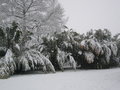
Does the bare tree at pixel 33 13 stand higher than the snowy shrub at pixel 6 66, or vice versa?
the bare tree at pixel 33 13

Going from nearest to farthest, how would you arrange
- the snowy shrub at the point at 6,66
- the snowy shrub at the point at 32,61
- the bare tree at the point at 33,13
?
the snowy shrub at the point at 6,66, the snowy shrub at the point at 32,61, the bare tree at the point at 33,13

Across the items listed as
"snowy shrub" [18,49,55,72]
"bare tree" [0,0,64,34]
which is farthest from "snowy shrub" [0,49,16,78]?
"bare tree" [0,0,64,34]

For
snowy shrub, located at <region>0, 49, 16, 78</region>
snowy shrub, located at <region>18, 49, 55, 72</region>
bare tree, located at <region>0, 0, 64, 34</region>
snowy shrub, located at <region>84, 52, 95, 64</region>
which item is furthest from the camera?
bare tree, located at <region>0, 0, 64, 34</region>

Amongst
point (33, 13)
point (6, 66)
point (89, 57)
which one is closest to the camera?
point (6, 66)

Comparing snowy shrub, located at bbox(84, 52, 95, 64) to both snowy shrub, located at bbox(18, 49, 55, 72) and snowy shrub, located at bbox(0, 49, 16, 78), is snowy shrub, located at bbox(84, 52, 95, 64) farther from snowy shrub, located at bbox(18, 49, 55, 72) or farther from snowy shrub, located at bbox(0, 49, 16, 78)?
snowy shrub, located at bbox(0, 49, 16, 78)

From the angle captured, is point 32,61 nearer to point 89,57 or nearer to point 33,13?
point 89,57

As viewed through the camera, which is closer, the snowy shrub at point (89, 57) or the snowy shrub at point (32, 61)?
the snowy shrub at point (32, 61)

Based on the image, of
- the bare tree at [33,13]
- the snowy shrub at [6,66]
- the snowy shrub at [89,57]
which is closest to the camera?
the snowy shrub at [6,66]

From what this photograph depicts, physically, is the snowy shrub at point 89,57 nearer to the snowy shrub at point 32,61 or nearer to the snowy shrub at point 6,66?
the snowy shrub at point 32,61

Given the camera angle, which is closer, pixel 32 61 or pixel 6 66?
pixel 6 66

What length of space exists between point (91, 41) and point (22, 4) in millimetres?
5467

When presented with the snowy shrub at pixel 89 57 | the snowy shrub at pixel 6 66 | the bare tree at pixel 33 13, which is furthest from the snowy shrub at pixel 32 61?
the bare tree at pixel 33 13

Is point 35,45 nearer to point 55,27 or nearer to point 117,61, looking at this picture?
point 117,61

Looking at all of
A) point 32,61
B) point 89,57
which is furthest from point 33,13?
point 32,61
